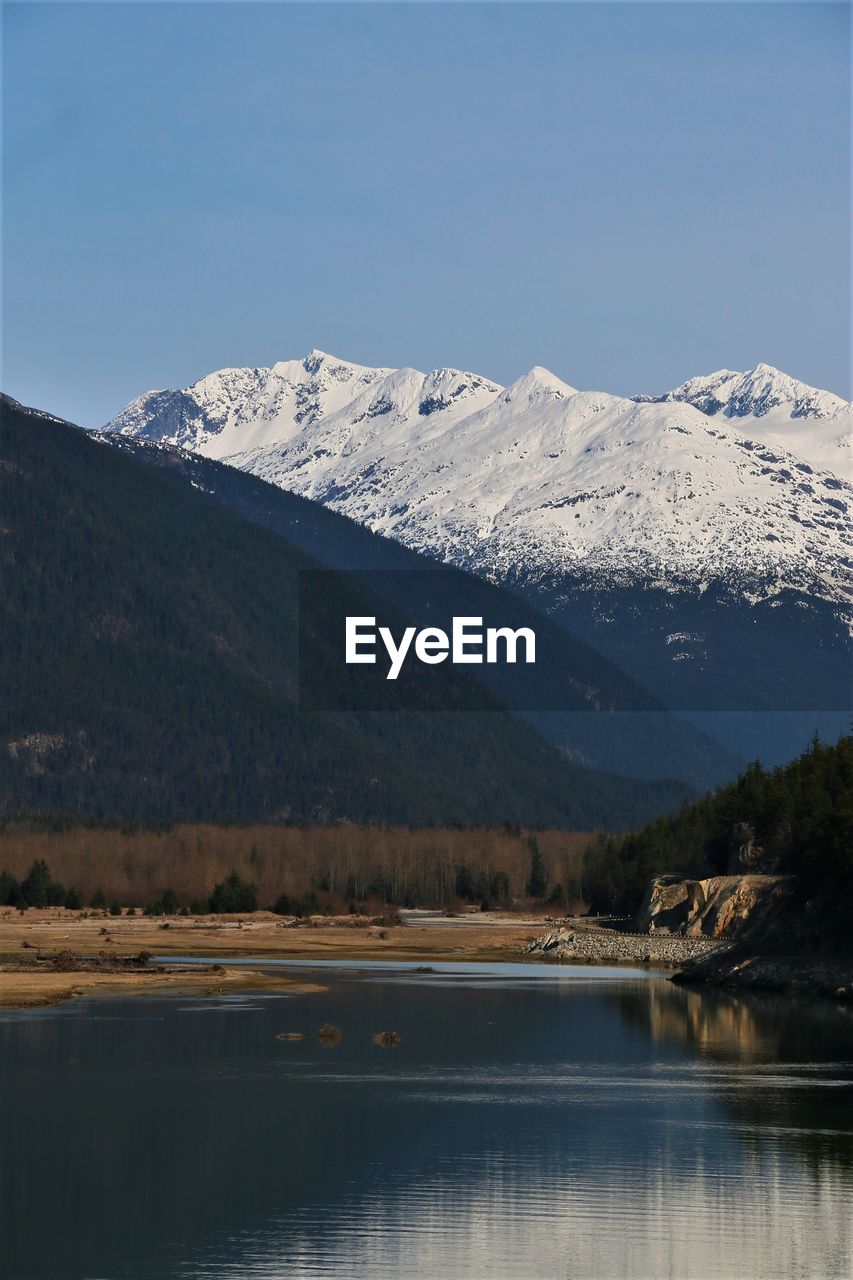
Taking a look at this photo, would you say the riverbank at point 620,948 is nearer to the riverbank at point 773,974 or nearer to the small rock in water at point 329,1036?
the riverbank at point 773,974

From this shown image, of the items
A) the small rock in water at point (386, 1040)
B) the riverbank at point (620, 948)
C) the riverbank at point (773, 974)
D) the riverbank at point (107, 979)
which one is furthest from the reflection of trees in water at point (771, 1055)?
the riverbank at point (107, 979)

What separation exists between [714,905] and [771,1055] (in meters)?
76.6

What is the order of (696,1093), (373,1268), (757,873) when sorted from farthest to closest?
(757,873) < (696,1093) < (373,1268)

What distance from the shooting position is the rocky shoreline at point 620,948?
560ft

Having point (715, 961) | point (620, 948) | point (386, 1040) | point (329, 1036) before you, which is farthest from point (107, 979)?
point (620, 948)

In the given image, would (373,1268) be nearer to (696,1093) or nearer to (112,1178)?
(112,1178)

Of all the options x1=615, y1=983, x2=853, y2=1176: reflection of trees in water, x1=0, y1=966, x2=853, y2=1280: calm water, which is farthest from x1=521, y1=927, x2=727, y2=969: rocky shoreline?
x1=0, y1=966, x2=853, y2=1280: calm water

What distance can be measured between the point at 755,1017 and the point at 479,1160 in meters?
54.6

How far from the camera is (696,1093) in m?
91.4

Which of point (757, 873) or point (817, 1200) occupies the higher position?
point (757, 873)

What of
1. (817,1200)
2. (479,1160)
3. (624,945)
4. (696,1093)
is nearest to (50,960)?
(624,945)

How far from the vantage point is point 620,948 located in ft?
602

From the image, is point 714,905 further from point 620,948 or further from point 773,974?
point 773,974

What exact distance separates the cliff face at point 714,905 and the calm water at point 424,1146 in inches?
1802
